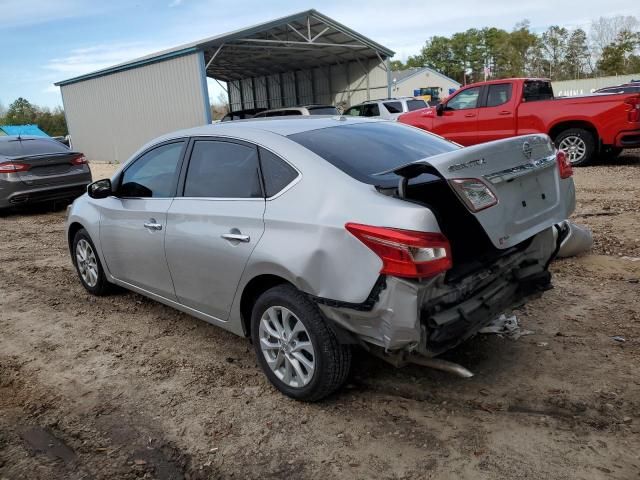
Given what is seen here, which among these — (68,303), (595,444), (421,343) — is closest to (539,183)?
(421,343)

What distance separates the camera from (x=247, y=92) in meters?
32.9

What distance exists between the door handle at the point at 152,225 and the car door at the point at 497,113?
8919mm

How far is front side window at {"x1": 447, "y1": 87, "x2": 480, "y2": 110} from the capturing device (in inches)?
467

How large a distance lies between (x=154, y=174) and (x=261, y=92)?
29.0 metres

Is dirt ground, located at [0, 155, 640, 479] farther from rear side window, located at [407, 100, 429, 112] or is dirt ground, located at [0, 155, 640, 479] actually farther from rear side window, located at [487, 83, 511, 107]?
rear side window, located at [407, 100, 429, 112]

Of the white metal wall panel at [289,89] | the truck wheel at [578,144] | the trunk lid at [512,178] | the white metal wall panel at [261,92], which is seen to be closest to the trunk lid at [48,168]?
the trunk lid at [512,178]

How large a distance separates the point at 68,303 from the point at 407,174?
153 inches

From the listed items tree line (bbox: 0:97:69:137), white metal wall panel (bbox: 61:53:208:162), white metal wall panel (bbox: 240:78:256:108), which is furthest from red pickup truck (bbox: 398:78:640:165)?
tree line (bbox: 0:97:69:137)

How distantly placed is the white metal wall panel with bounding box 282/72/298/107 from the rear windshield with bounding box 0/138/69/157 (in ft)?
67.6

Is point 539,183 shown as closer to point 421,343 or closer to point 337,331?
Result: point 421,343

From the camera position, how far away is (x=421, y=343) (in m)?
2.72

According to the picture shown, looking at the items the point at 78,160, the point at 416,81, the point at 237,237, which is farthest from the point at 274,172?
the point at 416,81

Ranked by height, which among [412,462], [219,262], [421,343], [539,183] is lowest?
[412,462]

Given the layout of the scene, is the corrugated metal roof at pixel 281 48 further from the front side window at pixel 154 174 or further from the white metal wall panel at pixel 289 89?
the front side window at pixel 154 174
